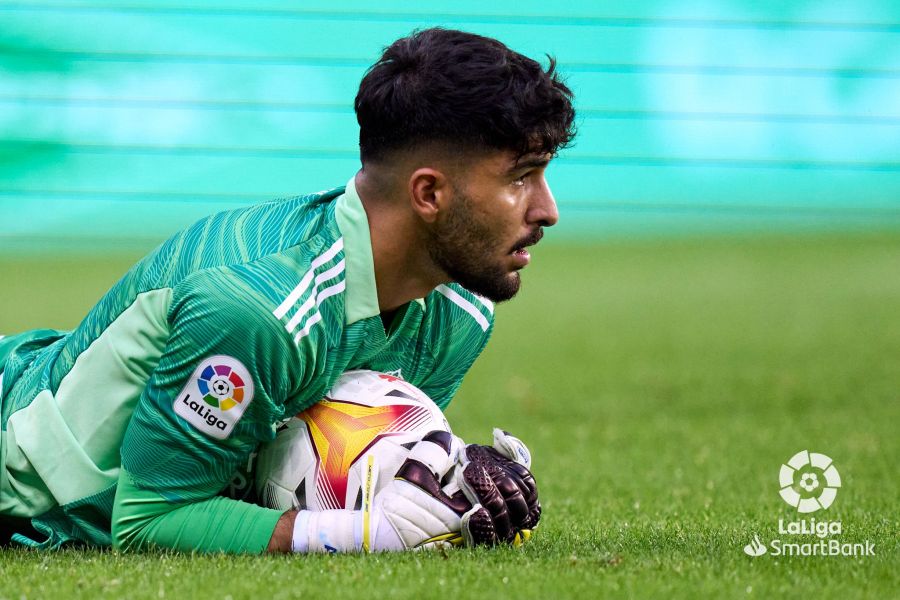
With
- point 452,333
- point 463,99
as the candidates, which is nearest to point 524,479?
point 452,333

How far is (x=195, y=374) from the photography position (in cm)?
349

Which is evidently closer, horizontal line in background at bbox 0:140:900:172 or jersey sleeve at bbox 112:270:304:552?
jersey sleeve at bbox 112:270:304:552

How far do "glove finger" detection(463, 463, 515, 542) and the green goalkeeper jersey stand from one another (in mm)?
533

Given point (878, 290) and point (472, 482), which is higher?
point (878, 290)

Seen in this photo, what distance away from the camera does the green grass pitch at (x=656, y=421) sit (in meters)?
3.27

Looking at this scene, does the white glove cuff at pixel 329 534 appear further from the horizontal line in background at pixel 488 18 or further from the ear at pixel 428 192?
the horizontal line in background at pixel 488 18

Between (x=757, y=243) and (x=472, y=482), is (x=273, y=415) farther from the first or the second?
(x=757, y=243)

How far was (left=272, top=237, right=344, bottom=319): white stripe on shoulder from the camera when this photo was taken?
11.4 feet

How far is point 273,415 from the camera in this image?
3604 mm

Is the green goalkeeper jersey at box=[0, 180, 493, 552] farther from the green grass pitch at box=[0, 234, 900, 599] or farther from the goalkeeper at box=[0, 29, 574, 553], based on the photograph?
the green grass pitch at box=[0, 234, 900, 599]

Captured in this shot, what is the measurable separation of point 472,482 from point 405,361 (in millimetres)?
724

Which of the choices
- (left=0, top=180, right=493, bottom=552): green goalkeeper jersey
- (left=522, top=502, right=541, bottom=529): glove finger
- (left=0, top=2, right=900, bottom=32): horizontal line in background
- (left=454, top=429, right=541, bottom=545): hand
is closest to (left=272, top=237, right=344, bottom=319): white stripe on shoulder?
(left=0, top=180, right=493, bottom=552): green goalkeeper jersey

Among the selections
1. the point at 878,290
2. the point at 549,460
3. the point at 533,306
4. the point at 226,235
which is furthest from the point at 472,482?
the point at 878,290

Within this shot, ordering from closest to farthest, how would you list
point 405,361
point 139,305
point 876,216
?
1. point 139,305
2. point 405,361
3. point 876,216
